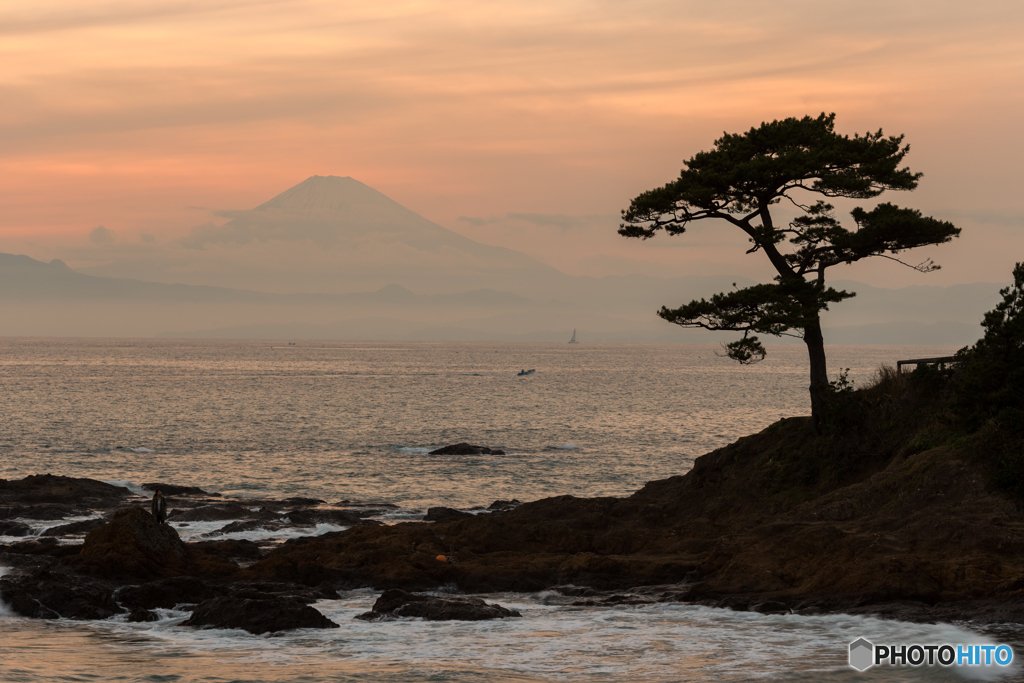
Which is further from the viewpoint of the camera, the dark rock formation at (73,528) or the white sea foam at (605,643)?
the dark rock formation at (73,528)

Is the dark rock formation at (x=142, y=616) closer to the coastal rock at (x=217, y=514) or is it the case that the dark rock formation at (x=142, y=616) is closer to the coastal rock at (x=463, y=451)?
the coastal rock at (x=217, y=514)

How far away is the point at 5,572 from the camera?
82.8ft

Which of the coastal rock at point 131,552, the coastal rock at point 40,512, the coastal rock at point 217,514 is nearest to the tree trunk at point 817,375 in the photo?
the coastal rock at point 217,514

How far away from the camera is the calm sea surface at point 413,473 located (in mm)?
18000

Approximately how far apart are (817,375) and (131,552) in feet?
78.9

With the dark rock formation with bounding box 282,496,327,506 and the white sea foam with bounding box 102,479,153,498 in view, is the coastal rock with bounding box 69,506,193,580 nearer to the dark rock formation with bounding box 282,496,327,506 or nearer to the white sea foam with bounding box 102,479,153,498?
the dark rock formation with bounding box 282,496,327,506

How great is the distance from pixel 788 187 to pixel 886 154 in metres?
3.55

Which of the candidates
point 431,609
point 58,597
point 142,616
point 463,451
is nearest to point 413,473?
point 463,451

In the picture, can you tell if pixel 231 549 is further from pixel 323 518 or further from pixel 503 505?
pixel 503 505

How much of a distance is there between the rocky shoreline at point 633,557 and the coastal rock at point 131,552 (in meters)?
0.04

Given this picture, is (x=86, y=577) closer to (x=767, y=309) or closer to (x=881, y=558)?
(x=881, y=558)

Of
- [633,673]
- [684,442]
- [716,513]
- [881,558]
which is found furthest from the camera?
[684,442]

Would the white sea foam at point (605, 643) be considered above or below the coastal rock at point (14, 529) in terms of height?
above

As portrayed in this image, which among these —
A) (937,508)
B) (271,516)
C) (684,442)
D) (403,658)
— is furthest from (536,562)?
(684,442)
